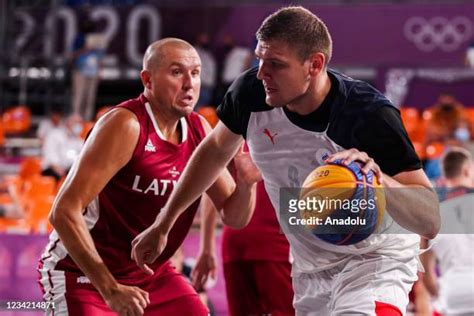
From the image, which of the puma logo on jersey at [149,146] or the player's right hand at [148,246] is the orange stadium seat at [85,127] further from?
the player's right hand at [148,246]

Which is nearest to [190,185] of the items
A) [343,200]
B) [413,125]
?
[343,200]

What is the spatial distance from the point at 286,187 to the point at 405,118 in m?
10.5

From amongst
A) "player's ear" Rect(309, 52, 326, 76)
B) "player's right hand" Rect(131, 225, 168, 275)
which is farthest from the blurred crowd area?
"player's ear" Rect(309, 52, 326, 76)

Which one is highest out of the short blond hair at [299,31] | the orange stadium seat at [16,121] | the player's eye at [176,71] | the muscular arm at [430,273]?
the short blond hair at [299,31]

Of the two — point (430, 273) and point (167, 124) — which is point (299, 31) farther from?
point (430, 273)

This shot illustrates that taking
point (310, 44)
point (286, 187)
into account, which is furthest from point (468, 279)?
point (310, 44)

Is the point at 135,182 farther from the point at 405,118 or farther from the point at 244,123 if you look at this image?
the point at 405,118

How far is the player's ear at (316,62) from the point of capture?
4.11 metres

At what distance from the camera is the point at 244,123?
14.7 feet

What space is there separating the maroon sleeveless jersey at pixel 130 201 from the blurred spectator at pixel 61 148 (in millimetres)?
9561

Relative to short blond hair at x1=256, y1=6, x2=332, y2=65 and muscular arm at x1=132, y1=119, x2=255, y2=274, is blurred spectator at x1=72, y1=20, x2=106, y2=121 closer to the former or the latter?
muscular arm at x1=132, y1=119, x2=255, y2=274

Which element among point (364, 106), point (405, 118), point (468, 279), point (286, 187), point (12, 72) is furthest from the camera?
point (12, 72)

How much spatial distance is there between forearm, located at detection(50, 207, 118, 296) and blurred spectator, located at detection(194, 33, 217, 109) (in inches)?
483

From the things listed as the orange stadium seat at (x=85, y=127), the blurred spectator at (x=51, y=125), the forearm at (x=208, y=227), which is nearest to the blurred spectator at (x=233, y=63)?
the orange stadium seat at (x=85, y=127)
